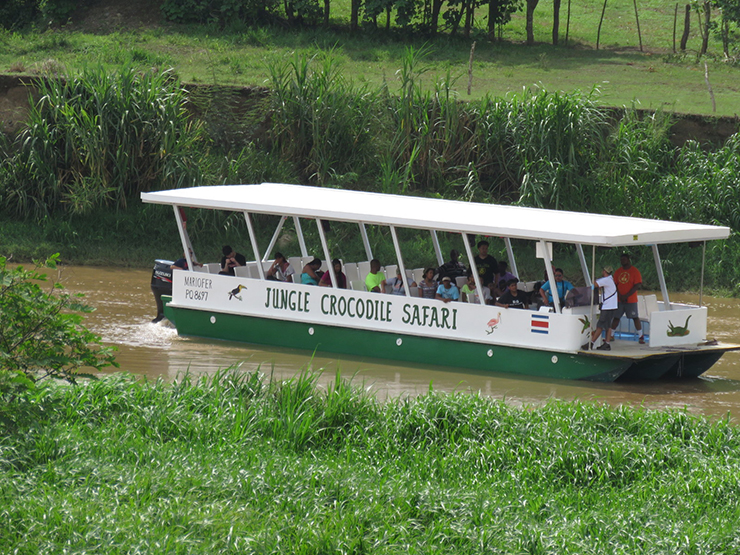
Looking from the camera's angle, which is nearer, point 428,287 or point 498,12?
point 428,287

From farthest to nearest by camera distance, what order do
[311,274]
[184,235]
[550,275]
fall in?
[184,235]
[311,274]
[550,275]

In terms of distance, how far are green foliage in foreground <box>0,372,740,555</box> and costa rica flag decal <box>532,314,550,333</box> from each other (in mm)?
2628

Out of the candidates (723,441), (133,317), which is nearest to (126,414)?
(723,441)

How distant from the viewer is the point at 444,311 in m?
12.5

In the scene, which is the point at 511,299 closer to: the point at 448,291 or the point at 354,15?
the point at 448,291

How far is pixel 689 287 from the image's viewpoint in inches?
728

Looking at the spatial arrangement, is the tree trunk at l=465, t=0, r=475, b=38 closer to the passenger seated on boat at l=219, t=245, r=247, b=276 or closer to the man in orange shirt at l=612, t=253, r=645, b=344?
the passenger seated on boat at l=219, t=245, r=247, b=276

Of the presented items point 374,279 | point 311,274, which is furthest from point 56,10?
point 374,279

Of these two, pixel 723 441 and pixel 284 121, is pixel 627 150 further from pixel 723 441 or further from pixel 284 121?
pixel 723 441

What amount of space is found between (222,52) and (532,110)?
37.8 feet

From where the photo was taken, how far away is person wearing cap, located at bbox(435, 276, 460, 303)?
1264cm

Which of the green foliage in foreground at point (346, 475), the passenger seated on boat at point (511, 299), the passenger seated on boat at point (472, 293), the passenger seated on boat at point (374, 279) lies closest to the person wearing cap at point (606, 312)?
the passenger seated on boat at point (511, 299)

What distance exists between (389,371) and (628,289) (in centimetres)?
326

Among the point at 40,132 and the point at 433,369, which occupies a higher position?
the point at 40,132
